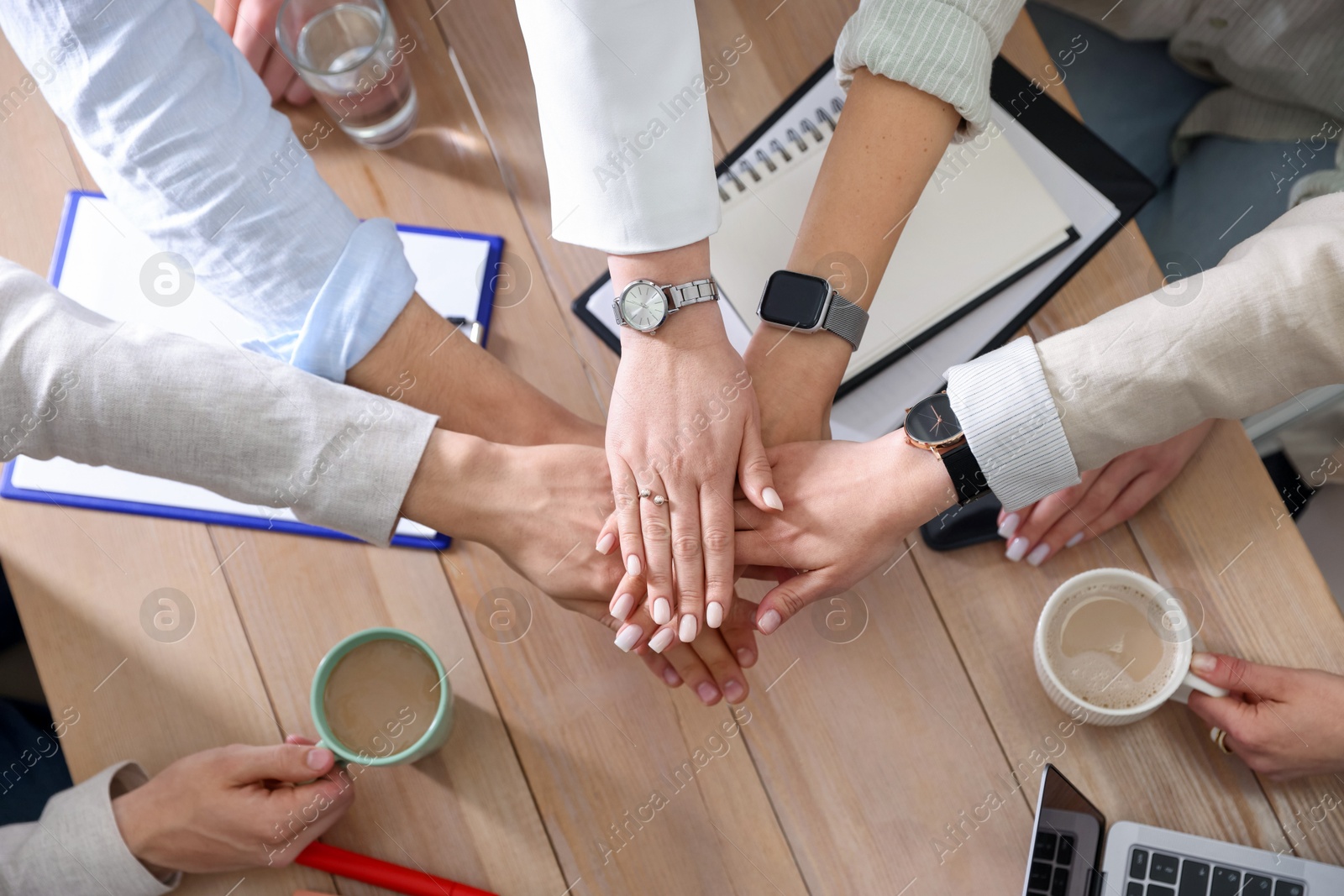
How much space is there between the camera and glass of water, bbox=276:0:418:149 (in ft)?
2.98

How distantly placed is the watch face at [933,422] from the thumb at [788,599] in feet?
0.53

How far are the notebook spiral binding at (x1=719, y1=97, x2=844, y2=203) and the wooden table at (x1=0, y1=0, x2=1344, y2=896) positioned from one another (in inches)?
7.8

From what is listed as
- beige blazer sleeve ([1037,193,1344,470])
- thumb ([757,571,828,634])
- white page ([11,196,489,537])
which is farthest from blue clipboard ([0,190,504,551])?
beige blazer sleeve ([1037,193,1344,470])

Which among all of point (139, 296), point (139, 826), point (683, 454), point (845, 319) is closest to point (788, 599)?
point (683, 454)

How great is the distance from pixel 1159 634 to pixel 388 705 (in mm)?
706

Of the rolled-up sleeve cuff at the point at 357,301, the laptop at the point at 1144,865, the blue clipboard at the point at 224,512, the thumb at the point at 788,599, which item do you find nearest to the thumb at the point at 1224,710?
the laptop at the point at 1144,865

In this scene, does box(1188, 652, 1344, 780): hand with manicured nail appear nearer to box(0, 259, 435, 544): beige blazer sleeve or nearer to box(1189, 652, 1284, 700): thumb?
box(1189, 652, 1284, 700): thumb

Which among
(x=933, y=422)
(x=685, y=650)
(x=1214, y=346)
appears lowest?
(x=685, y=650)

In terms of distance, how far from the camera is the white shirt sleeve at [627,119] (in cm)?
81

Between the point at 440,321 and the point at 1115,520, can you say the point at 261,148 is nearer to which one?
the point at 440,321

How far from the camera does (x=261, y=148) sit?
0.88 metres

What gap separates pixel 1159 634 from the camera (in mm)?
795

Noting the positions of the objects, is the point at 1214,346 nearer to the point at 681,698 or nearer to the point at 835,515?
the point at 835,515

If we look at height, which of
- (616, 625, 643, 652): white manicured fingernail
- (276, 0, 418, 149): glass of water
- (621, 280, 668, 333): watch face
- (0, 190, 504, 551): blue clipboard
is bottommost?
(616, 625, 643, 652): white manicured fingernail
